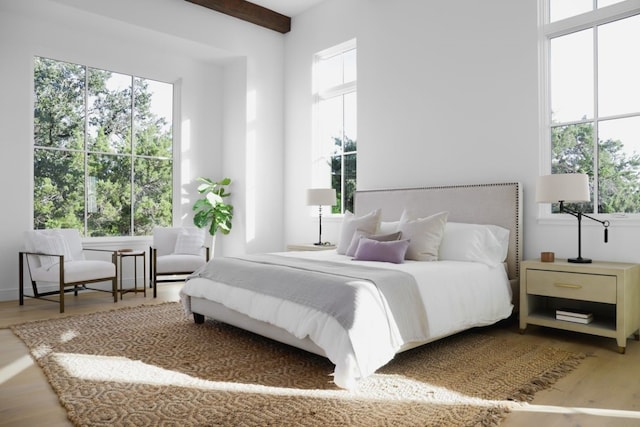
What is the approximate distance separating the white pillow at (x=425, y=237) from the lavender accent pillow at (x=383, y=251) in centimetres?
10

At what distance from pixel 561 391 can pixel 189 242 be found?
171 inches

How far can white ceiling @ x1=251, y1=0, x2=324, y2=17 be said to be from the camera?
6.18 meters

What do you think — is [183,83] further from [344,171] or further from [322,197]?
[322,197]

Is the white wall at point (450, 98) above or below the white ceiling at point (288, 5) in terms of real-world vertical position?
below

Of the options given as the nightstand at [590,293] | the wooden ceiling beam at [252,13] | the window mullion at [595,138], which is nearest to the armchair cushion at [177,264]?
the wooden ceiling beam at [252,13]

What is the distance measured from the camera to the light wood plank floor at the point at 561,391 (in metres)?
2.14

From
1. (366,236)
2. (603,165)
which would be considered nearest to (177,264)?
(366,236)

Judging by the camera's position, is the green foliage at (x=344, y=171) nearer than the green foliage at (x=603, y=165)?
No

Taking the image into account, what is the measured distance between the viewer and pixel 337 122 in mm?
6176

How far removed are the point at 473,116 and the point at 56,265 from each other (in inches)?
171

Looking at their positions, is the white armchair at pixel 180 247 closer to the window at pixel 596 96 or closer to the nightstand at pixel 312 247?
the nightstand at pixel 312 247

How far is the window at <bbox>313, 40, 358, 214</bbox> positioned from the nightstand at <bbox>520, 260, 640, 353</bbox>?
2.79m

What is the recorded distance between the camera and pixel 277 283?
3.10m

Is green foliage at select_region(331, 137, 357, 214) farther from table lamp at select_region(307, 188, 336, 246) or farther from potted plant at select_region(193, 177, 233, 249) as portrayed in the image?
potted plant at select_region(193, 177, 233, 249)
